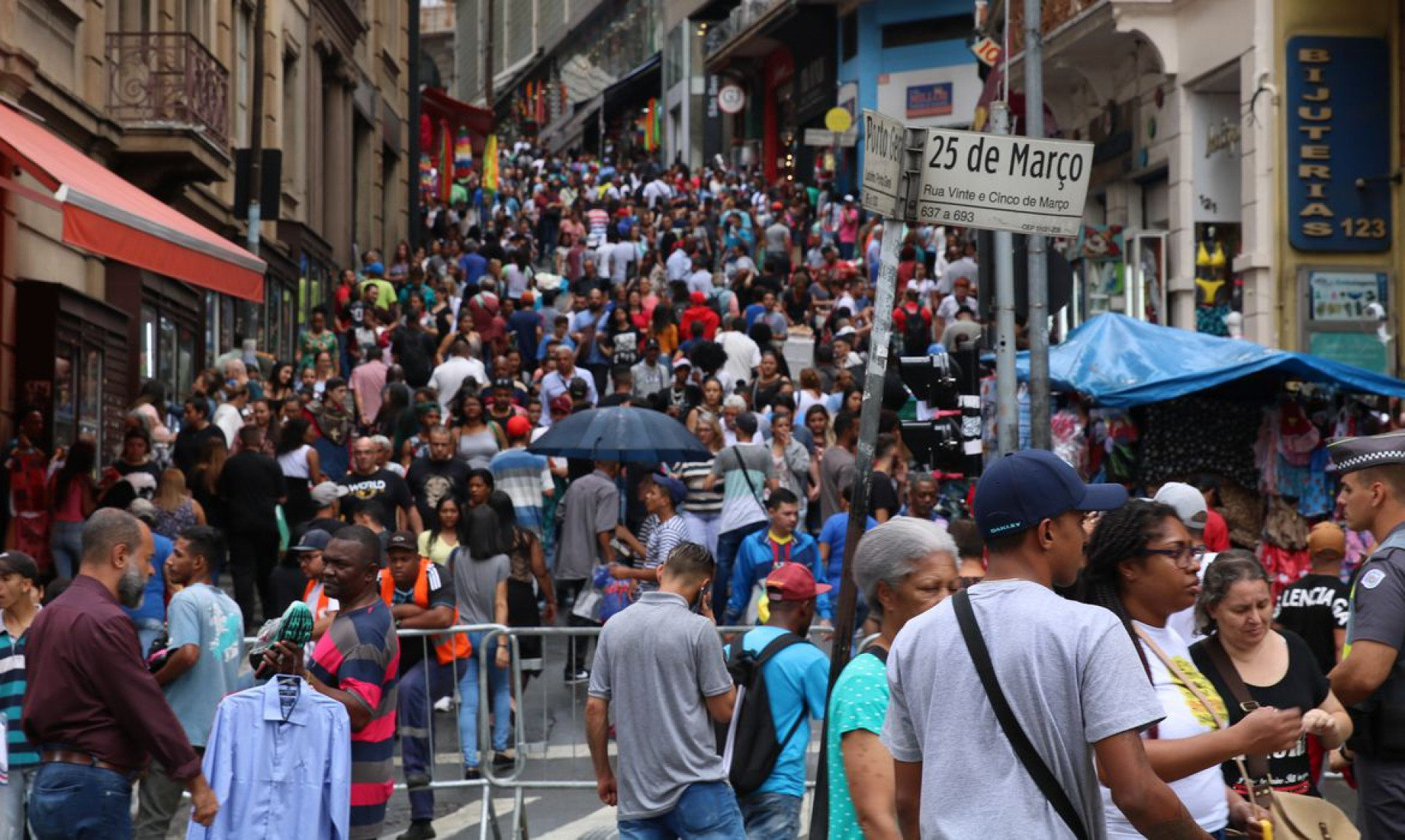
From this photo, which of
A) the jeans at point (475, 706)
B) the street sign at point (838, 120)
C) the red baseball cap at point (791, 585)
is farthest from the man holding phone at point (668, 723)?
the street sign at point (838, 120)

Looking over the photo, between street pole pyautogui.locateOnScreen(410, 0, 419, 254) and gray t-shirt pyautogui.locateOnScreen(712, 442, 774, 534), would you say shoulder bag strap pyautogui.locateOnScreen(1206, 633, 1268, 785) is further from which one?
street pole pyautogui.locateOnScreen(410, 0, 419, 254)

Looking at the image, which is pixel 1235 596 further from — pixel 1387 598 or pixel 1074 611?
pixel 1074 611

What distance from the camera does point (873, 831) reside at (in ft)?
17.2

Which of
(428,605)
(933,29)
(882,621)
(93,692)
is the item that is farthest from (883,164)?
(933,29)

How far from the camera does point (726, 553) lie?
624 inches

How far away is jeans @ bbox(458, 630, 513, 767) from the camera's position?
11422mm

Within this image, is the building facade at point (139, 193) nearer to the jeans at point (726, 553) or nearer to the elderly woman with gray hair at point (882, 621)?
the jeans at point (726, 553)

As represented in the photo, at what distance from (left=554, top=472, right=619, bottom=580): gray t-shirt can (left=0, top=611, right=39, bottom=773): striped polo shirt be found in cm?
775

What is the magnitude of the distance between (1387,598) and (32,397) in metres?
13.6

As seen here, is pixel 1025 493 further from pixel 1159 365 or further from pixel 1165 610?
pixel 1159 365

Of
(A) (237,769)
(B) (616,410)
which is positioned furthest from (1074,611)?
(B) (616,410)

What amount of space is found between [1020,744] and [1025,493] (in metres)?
0.55

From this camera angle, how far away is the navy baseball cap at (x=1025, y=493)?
4.48m

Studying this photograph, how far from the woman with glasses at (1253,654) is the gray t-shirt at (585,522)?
986cm
